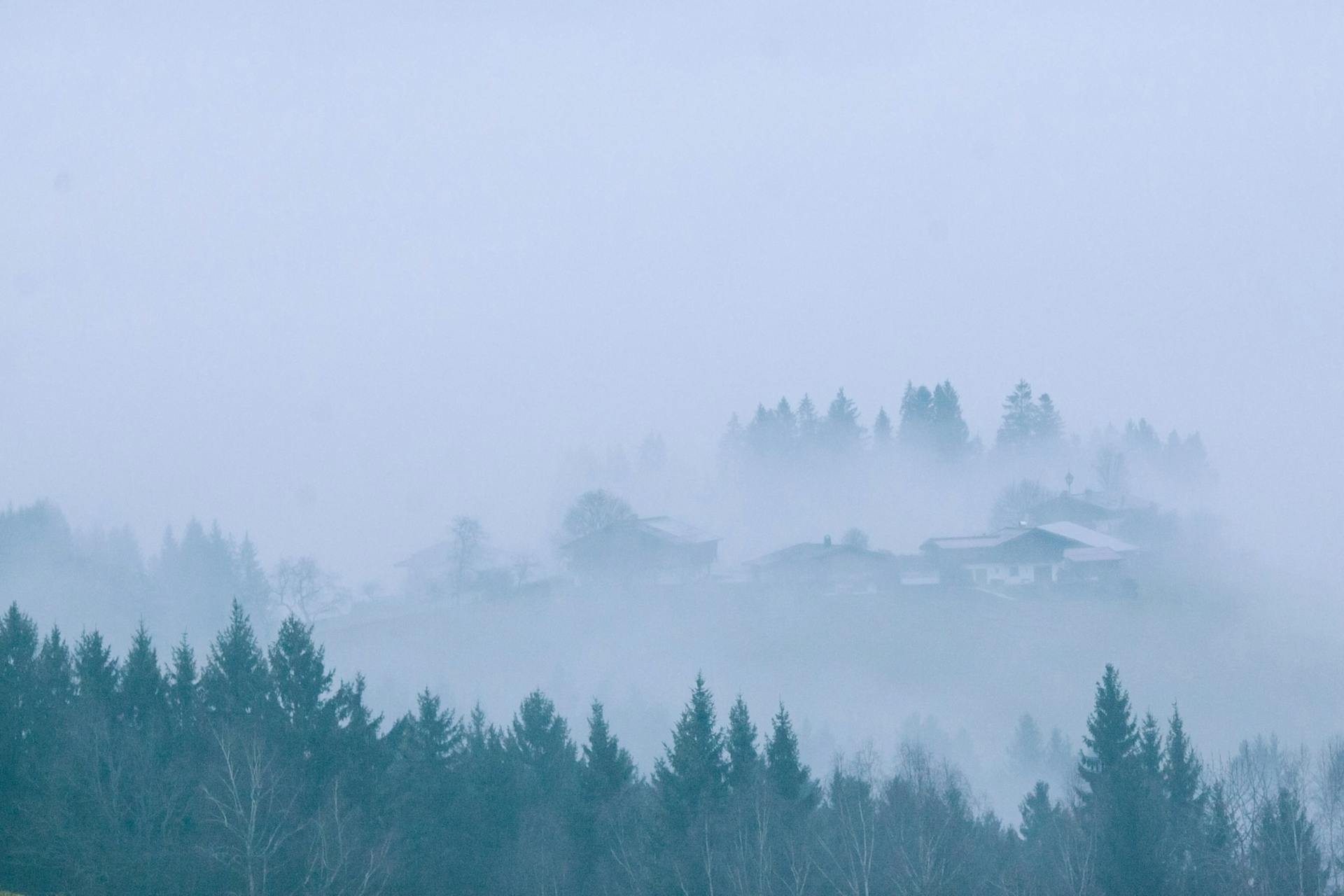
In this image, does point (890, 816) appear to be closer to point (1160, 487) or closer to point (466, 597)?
point (466, 597)

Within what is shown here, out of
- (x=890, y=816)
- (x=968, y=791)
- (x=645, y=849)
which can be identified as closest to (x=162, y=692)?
(x=645, y=849)

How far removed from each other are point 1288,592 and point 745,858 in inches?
2172

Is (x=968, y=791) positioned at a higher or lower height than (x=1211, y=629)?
lower

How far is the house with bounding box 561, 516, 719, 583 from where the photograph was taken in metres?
71.6

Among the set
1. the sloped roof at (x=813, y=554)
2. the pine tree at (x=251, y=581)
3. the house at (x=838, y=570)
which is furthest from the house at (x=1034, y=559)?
the pine tree at (x=251, y=581)

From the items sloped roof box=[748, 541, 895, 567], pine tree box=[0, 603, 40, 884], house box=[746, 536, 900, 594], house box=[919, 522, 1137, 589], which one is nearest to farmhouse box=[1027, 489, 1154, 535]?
house box=[919, 522, 1137, 589]

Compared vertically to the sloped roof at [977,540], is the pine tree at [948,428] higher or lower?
higher

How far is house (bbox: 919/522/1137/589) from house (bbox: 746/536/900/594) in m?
2.88

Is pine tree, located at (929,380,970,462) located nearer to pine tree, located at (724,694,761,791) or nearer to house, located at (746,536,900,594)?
house, located at (746,536,900,594)

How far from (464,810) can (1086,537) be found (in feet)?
159

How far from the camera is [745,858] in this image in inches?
826

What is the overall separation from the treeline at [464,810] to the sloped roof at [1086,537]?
117ft

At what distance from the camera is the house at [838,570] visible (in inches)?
2628

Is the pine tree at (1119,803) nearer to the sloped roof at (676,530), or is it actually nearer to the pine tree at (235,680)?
the pine tree at (235,680)
